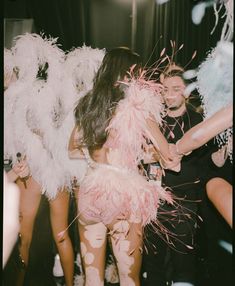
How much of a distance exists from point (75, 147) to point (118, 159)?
26 cm

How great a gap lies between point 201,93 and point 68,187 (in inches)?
35.1

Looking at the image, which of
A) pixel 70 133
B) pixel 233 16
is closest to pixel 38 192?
pixel 70 133

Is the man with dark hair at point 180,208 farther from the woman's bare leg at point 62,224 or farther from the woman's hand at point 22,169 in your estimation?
the woman's hand at point 22,169

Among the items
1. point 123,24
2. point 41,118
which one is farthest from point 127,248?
point 123,24

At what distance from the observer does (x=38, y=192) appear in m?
2.17

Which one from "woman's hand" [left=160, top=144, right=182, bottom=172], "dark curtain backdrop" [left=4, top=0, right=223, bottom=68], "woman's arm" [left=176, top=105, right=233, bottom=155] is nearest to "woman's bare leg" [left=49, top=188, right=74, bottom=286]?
"woman's hand" [left=160, top=144, right=182, bottom=172]

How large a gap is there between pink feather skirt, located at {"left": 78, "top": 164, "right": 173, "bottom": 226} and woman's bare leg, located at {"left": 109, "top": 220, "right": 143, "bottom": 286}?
0.04 m

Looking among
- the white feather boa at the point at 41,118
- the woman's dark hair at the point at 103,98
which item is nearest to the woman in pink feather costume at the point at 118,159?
the woman's dark hair at the point at 103,98

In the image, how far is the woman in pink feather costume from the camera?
196 cm

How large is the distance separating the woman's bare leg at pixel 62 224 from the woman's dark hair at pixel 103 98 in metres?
0.36

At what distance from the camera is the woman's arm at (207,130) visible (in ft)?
6.29

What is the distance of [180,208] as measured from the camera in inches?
80.3

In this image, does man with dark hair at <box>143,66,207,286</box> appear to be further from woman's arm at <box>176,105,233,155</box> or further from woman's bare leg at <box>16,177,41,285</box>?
woman's bare leg at <box>16,177,41,285</box>

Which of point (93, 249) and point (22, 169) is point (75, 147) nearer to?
point (22, 169)
